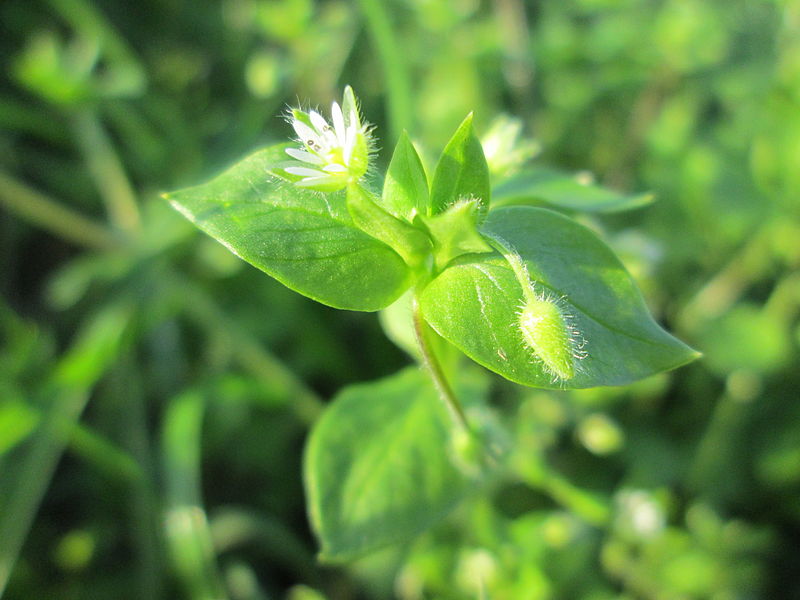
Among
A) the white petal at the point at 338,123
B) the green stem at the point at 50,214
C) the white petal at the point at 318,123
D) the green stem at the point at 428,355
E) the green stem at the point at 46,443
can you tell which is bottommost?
the green stem at the point at 428,355

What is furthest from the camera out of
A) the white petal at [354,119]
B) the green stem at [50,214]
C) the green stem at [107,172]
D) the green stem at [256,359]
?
the green stem at [107,172]

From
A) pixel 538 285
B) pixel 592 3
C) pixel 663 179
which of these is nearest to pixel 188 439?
pixel 538 285

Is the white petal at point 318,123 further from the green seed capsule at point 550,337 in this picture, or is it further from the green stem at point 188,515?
the green stem at point 188,515

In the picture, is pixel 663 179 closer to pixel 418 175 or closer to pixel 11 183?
pixel 418 175

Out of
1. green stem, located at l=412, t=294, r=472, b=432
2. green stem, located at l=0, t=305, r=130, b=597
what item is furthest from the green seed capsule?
green stem, located at l=0, t=305, r=130, b=597

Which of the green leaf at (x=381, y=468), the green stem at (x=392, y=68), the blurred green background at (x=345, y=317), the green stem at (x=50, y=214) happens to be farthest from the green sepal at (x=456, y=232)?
the green stem at (x=50, y=214)

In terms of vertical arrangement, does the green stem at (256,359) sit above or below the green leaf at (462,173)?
above

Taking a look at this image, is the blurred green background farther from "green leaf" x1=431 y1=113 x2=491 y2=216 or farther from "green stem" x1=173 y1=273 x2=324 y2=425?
"green leaf" x1=431 y1=113 x2=491 y2=216
